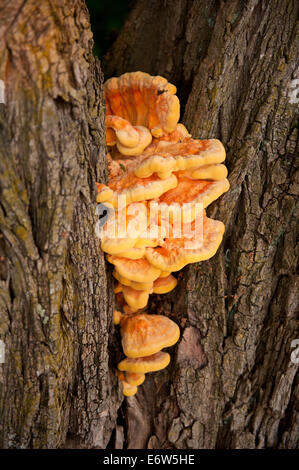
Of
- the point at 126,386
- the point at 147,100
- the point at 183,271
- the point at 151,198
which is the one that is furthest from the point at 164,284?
the point at 147,100

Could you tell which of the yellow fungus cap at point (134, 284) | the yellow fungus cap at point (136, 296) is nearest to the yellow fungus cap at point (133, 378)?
the yellow fungus cap at point (136, 296)

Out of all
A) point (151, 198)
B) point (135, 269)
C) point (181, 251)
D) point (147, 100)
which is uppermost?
point (147, 100)

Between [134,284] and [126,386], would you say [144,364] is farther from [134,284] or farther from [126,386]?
[134,284]

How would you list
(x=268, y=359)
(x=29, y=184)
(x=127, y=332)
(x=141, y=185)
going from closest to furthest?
(x=29, y=184) → (x=141, y=185) → (x=127, y=332) → (x=268, y=359)

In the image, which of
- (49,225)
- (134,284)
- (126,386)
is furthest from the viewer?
(126,386)

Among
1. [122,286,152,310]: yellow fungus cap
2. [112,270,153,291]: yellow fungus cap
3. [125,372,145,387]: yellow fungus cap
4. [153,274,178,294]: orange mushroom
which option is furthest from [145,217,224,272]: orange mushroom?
[125,372,145,387]: yellow fungus cap

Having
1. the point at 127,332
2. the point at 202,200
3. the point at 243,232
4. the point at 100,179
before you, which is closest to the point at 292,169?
the point at 243,232

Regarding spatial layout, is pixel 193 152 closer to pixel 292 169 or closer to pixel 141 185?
pixel 141 185
